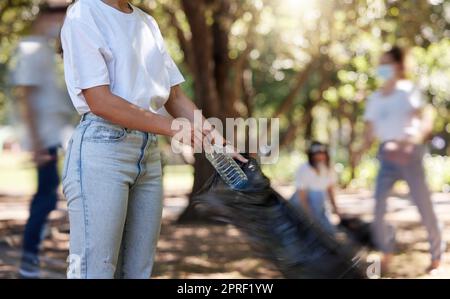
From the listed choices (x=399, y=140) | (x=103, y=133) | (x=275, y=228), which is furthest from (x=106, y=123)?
(x=399, y=140)

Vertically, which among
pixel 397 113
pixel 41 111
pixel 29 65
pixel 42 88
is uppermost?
pixel 29 65

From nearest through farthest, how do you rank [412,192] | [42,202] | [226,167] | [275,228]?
[226,167], [275,228], [42,202], [412,192]

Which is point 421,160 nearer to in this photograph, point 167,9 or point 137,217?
point 137,217

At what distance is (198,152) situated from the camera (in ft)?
9.09

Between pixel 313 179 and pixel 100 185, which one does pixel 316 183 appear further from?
pixel 100 185

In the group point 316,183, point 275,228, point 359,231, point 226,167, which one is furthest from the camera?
point 316,183

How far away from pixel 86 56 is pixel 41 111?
9.89 ft

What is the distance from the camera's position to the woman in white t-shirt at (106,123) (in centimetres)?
250

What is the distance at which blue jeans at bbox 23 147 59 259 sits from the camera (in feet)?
18.3

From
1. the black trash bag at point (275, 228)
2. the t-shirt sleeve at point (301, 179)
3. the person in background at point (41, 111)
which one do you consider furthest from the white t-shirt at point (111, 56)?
the t-shirt sleeve at point (301, 179)

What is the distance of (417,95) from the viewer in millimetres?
6297
